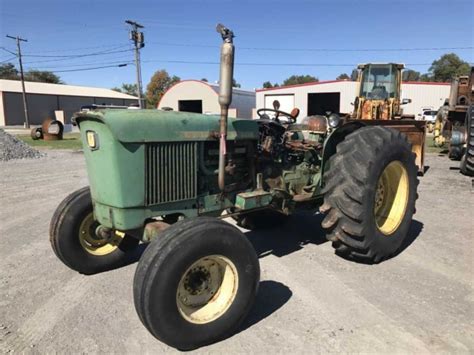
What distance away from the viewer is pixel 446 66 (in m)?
67.3

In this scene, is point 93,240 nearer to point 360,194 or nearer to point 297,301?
point 297,301

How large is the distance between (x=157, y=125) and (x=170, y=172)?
0.41 metres

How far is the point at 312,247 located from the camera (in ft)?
15.8

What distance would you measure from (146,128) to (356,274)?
2.46m

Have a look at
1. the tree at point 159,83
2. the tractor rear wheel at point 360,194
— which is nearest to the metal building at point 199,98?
the tractor rear wheel at point 360,194

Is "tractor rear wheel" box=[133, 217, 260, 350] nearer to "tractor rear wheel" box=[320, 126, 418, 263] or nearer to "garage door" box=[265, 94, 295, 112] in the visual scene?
"tractor rear wheel" box=[320, 126, 418, 263]

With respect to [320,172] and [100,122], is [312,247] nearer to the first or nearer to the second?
[320,172]

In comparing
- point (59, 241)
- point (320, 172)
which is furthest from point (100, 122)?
point (320, 172)

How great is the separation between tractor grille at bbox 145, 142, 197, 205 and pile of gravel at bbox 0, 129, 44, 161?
37.0 ft

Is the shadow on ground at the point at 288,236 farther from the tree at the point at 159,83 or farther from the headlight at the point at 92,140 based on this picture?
the tree at the point at 159,83

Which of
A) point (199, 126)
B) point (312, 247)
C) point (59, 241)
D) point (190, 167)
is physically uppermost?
point (199, 126)

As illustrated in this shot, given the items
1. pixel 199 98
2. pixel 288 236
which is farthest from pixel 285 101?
pixel 288 236

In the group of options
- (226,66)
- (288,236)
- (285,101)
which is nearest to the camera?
(226,66)

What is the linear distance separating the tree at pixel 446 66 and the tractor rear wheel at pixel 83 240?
70.5m
